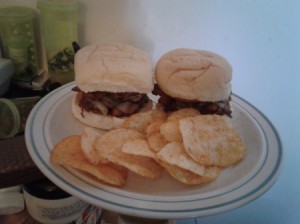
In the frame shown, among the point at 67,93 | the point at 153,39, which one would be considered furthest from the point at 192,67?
the point at 67,93

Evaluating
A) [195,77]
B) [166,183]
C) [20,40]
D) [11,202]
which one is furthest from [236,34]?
[11,202]

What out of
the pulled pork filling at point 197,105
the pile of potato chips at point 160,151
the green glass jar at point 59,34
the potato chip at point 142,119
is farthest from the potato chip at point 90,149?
the green glass jar at point 59,34

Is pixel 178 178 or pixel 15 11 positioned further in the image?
pixel 15 11

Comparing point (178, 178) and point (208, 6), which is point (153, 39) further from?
point (178, 178)

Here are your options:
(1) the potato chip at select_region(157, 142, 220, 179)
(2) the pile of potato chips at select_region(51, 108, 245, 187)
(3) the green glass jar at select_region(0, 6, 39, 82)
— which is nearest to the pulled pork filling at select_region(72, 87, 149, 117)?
(2) the pile of potato chips at select_region(51, 108, 245, 187)

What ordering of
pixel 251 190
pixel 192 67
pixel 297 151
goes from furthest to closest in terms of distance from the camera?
pixel 297 151 < pixel 192 67 < pixel 251 190

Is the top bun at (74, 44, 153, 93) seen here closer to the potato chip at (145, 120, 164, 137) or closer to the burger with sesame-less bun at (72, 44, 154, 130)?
the burger with sesame-less bun at (72, 44, 154, 130)

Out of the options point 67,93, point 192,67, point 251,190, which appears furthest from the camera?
point 67,93
